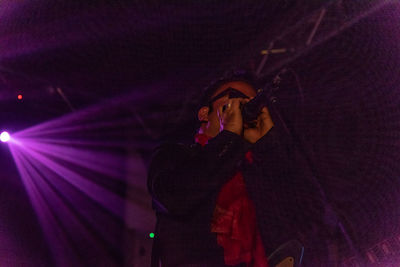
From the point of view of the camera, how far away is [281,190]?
1.35 meters

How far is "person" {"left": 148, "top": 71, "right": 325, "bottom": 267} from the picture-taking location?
3.18 ft

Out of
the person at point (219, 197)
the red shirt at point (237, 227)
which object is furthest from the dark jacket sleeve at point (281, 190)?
the red shirt at point (237, 227)

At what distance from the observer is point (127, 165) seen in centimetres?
236

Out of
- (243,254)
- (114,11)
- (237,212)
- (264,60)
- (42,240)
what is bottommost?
(243,254)

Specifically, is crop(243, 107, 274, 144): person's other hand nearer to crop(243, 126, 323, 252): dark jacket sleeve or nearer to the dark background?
crop(243, 126, 323, 252): dark jacket sleeve

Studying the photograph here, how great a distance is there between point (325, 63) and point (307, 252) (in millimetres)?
846

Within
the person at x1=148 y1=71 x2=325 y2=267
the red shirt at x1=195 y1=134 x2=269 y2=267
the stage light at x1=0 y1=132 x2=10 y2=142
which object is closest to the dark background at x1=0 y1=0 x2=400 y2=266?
the stage light at x1=0 y1=132 x2=10 y2=142

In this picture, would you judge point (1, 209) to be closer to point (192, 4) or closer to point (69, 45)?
point (69, 45)

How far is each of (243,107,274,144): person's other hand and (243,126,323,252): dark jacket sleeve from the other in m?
0.06

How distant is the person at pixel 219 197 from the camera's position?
97cm

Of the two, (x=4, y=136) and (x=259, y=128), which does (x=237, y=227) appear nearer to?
(x=259, y=128)

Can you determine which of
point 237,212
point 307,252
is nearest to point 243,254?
point 237,212

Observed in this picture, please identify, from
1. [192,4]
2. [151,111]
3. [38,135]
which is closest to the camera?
[192,4]

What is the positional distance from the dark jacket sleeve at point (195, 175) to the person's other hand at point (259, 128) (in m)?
0.12
